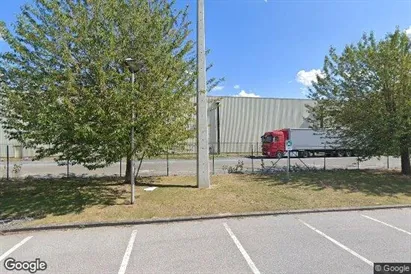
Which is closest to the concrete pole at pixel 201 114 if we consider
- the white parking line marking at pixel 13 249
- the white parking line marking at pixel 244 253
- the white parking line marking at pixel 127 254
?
the white parking line marking at pixel 244 253

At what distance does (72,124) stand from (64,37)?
8.64 ft

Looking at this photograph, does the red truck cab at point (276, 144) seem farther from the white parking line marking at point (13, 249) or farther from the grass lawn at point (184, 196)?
the white parking line marking at point (13, 249)

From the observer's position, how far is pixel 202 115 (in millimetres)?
11391

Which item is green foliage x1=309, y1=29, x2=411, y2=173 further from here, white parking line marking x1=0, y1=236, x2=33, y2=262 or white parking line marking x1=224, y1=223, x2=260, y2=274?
white parking line marking x1=0, y1=236, x2=33, y2=262

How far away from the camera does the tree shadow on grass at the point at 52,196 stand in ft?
27.7

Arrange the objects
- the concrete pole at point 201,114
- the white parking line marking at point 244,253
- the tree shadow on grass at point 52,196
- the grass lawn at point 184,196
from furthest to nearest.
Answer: the concrete pole at point 201,114
the tree shadow on grass at point 52,196
the grass lawn at point 184,196
the white parking line marking at point 244,253

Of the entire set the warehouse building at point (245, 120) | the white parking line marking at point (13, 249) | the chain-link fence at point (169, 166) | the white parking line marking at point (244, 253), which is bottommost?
the white parking line marking at point (13, 249)

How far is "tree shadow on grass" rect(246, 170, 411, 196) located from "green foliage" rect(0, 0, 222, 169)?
5.45m

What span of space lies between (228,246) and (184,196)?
4394mm

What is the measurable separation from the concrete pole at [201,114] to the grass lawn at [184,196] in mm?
566

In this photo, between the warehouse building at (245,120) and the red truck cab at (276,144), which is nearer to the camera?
the red truck cab at (276,144)

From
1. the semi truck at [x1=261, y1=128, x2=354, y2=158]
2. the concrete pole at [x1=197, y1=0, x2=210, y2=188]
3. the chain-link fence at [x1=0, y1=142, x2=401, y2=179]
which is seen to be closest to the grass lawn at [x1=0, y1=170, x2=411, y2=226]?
the concrete pole at [x1=197, y1=0, x2=210, y2=188]

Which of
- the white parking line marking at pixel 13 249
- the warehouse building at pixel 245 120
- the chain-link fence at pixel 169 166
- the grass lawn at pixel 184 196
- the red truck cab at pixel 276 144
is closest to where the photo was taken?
the white parking line marking at pixel 13 249

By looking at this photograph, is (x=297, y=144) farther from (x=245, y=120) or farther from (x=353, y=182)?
(x=353, y=182)
